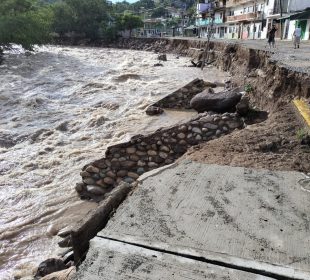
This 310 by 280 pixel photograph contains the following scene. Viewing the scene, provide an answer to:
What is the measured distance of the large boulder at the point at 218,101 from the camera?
10.7 metres

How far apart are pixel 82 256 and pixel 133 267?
81cm

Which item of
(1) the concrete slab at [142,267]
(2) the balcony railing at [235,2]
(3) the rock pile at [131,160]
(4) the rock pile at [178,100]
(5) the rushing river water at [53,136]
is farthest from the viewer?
(2) the balcony railing at [235,2]

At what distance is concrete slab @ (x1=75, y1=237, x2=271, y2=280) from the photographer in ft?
10.3

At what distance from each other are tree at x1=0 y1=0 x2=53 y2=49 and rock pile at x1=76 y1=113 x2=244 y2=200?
2760cm

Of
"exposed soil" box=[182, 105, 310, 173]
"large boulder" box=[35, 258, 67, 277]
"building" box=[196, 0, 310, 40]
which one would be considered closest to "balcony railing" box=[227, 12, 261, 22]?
"building" box=[196, 0, 310, 40]

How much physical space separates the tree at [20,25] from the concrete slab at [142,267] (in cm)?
3145

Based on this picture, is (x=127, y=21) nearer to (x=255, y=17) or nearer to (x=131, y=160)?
(x=255, y=17)

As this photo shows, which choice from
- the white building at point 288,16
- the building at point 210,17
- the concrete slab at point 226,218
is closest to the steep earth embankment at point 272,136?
the concrete slab at point 226,218

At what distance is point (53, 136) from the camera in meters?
11.4

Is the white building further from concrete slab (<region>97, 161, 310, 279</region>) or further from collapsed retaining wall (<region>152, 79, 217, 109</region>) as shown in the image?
concrete slab (<region>97, 161, 310, 279</region>)

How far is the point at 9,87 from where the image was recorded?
19.9 metres

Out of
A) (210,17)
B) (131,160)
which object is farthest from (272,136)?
(210,17)

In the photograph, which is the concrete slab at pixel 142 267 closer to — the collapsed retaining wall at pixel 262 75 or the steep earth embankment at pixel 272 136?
the steep earth embankment at pixel 272 136

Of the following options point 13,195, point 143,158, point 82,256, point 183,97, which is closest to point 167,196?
point 82,256
